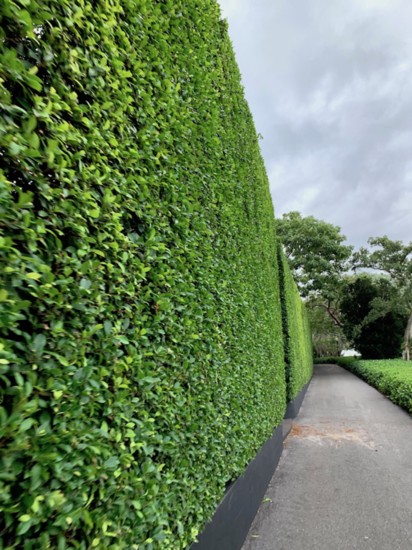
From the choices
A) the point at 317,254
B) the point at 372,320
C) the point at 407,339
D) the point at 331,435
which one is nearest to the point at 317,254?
the point at 317,254

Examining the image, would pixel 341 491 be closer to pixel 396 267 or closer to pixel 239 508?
pixel 239 508

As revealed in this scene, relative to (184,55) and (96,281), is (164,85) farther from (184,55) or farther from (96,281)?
(96,281)

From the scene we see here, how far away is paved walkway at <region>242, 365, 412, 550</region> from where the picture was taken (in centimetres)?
329

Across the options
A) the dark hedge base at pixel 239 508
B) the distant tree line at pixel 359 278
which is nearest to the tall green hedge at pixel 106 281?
the dark hedge base at pixel 239 508

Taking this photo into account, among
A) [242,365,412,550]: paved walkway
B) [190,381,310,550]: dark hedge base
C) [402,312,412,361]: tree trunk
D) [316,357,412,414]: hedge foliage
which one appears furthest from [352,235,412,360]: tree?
[190,381,310,550]: dark hedge base

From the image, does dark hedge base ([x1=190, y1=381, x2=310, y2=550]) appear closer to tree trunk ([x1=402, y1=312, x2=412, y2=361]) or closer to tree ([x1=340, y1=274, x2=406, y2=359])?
tree trunk ([x1=402, y1=312, x2=412, y2=361])

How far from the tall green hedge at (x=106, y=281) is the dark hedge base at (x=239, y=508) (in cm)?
21

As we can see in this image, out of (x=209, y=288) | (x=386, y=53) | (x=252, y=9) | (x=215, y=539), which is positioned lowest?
(x=215, y=539)

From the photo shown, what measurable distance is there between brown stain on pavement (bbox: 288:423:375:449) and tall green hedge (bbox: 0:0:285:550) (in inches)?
199

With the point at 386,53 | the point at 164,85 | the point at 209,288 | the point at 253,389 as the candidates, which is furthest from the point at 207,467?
the point at 386,53

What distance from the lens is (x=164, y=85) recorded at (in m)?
1.98

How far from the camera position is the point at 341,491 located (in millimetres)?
4359

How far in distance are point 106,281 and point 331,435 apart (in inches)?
297

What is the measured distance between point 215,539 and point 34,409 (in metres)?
2.29
